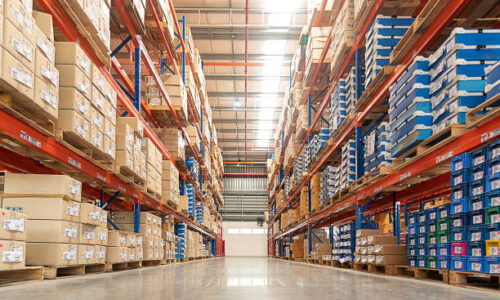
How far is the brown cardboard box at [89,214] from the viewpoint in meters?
4.98

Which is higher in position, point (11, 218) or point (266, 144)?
point (266, 144)

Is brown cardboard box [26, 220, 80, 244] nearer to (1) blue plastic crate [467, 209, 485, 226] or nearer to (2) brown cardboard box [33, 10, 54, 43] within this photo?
(2) brown cardboard box [33, 10, 54, 43]

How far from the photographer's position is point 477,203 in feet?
12.5

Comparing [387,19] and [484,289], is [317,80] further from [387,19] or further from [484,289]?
[484,289]

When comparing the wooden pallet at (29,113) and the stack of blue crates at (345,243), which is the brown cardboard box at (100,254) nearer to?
the wooden pallet at (29,113)

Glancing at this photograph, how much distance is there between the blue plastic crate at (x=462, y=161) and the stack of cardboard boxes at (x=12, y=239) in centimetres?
389

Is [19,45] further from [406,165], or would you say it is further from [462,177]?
[406,165]

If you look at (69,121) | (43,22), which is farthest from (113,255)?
(43,22)

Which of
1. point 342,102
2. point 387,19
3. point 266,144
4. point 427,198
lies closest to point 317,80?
point 342,102

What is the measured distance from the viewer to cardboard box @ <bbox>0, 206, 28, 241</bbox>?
3.46 metres

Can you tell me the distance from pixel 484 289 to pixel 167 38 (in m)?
7.45

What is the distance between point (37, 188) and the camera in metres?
4.55

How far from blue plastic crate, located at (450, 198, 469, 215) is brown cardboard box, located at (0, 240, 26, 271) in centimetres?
384

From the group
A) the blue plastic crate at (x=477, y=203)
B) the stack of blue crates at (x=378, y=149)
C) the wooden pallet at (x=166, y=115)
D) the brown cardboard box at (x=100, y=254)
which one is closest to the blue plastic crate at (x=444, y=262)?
the blue plastic crate at (x=477, y=203)
